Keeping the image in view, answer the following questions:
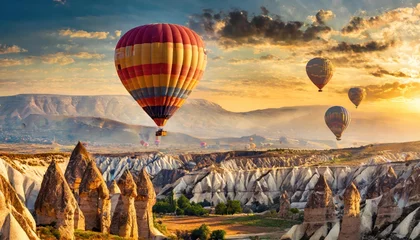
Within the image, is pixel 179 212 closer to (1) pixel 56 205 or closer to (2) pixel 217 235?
(2) pixel 217 235

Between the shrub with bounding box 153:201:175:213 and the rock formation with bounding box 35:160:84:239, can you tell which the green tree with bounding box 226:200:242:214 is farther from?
A: the rock formation with bounding box 35:160:84:239

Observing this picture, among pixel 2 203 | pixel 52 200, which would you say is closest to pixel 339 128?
pixel 52 200

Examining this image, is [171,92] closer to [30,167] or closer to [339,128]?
[30,167]

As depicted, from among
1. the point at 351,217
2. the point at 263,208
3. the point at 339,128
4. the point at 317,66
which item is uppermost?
the point at 317,66

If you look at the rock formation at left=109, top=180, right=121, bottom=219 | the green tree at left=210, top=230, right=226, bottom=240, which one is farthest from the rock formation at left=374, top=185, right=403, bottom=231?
the green tree at left=210, top=230, right=226, bottom=240

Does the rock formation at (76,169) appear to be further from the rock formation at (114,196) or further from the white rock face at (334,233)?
the white rock face at (334,233)
